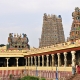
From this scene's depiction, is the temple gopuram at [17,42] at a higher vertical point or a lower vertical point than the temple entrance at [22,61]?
higher

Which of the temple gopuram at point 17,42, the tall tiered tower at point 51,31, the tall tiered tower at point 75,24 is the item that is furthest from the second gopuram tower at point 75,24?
the tall tiered tower at point 51,31

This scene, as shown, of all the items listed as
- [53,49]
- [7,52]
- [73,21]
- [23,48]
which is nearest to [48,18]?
[23,48]

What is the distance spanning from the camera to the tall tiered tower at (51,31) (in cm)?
7838

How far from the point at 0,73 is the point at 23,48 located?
11137 millimetres

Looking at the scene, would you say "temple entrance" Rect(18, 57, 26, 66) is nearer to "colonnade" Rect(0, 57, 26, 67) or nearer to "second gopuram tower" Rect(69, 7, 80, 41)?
"colonnade" Rect(0, 57, 26, 67)

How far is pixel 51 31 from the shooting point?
262 feet

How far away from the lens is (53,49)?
47000mm

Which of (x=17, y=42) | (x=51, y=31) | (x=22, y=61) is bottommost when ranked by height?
(x=22, y=61)

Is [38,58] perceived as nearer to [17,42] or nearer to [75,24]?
[75,24]

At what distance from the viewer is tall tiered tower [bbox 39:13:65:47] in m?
78.4

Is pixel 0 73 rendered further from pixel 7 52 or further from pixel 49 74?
pixel 49 74

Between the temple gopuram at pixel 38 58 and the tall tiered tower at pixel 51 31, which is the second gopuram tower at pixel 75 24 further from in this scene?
the tall tiered tower at pixel 51 31

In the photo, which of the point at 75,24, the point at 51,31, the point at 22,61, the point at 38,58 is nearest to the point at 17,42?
the point at 22,61

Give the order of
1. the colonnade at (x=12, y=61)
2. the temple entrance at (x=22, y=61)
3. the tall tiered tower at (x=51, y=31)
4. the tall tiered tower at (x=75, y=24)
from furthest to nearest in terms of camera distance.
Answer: the tall tiered tower at (x=51, y=31), the temple entrance at (x=22, y=61), the colonnade at (x=12, y=61), the tall tiered tower at (x=75, y=24)
